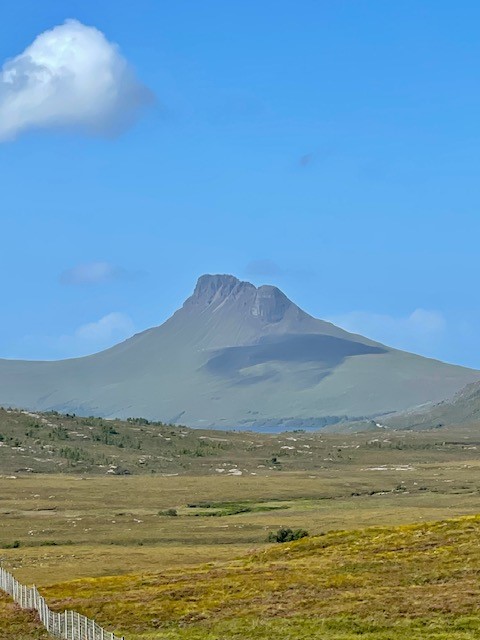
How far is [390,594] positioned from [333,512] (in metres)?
85.6

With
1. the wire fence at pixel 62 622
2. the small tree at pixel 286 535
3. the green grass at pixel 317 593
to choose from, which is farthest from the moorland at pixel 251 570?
the small tree at pixel 286 535

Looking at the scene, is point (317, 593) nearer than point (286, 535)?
Yes

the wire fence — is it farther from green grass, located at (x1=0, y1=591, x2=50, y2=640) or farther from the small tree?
the small tree

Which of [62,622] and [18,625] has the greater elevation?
[62,622]

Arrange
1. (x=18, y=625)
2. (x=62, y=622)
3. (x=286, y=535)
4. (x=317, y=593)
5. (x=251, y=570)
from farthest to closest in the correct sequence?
(x=286, y=535) → (x=251, y=570) → (x=317, y=593) → (x=18, y=625) → (x=62, y=622)

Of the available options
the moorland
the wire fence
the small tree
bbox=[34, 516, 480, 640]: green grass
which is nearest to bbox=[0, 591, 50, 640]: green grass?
the moorland

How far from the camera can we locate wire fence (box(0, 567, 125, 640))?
54966mm

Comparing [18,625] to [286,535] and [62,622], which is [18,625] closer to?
[62,622]

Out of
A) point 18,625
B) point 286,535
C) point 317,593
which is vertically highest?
point 286,535

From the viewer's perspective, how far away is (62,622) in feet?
198

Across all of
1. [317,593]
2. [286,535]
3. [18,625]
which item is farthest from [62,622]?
[286,535]

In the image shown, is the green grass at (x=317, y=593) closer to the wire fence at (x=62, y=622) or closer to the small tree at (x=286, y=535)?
the wire fence at (x=62, y=622)

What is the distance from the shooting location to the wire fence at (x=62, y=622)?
55.0m

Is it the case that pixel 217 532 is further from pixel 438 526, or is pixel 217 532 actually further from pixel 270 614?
pixel 270 614
